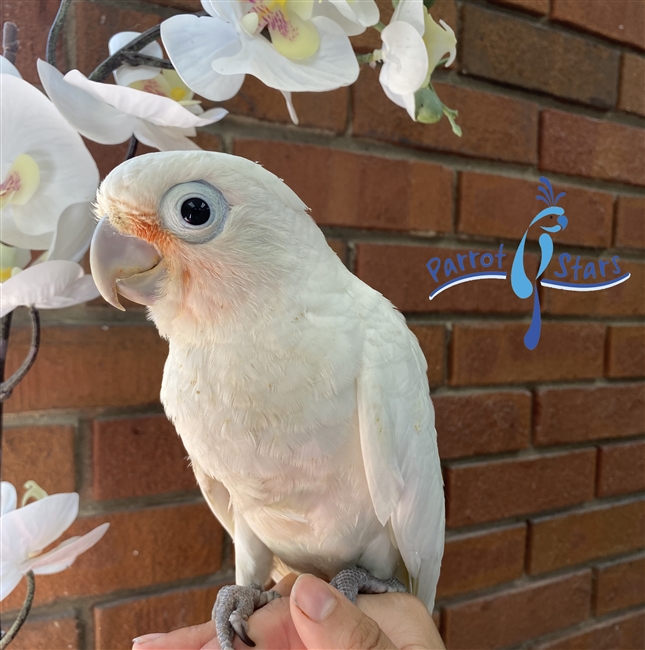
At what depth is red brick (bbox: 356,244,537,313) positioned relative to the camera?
76 centimetres

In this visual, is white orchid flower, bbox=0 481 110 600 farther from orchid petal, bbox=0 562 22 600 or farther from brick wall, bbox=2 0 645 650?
brick wall, bbox=2 0 645 650

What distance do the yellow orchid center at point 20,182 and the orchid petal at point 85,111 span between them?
5cm

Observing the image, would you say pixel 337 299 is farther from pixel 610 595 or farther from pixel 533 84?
pixel 610 595

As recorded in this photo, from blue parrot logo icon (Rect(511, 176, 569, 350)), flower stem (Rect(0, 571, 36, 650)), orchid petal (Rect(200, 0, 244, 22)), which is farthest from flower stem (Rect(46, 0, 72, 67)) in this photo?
blue parrot logo icon (Rect(511, 176, 569, 350))

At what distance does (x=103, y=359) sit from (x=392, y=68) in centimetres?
48

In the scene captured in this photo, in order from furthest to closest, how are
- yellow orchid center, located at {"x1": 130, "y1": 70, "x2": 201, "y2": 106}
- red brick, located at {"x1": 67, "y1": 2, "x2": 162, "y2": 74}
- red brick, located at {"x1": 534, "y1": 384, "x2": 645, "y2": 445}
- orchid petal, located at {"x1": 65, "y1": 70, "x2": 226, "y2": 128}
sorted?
red brick, located at {"x1": 534, "y1": 384, "x2": 645, "y2": 445} → red brick, located at {"x1": 67, "y1": 2, "x2": 162, "y2": 74} → yellow orchid center, located at {"x1": 130, "y1": 70, "x2": 201, "y2": 106} → orchid petal, located at {"x1": 65, "y1": 70, "x2": 226, "y2": 128}

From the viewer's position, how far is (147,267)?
1.38ft

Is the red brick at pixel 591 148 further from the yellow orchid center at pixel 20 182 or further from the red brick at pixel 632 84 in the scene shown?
the yellow orchid center at pixel 20 182

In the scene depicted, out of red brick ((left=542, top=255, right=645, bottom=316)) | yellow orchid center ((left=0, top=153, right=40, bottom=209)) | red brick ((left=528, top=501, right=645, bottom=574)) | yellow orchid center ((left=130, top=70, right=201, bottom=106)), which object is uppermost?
yellow orchid center ((left=130, top=70, right=201, bottom=106))

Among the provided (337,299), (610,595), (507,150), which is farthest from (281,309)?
(610,595)

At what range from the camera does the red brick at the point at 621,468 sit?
99 cm

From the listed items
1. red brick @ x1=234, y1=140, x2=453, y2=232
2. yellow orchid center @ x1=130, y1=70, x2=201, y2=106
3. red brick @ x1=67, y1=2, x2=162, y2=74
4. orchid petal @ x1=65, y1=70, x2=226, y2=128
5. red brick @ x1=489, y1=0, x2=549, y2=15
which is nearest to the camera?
orchid petal @ x1=65, y1=70, x2=226, y2=128

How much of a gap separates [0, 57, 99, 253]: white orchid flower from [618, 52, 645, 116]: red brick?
970mm

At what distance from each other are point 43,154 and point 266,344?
0.25 metres
